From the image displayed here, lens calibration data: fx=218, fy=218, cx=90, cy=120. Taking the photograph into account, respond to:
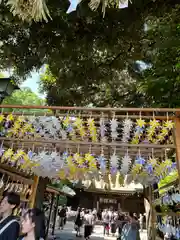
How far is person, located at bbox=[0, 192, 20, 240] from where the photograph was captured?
214 centimetres

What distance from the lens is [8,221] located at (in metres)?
2.22

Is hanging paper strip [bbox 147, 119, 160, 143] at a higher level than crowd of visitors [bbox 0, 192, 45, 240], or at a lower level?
higher

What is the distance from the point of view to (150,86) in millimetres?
5066

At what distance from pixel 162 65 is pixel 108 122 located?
3002 mm

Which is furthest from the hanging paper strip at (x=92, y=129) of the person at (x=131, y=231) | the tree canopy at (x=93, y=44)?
the person at (x=131, y=231)

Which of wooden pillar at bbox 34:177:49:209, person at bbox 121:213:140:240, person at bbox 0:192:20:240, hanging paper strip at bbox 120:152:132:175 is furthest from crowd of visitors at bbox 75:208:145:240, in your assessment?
person at bbox 0:192:20:240

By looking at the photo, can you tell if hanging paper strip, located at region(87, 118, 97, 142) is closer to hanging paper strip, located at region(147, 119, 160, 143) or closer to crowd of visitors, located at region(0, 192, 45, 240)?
Result: hanging paper strip, located at region(147, 119, 160, 143)

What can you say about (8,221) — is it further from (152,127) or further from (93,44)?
(93,44)

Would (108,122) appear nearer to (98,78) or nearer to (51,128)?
(51,128)

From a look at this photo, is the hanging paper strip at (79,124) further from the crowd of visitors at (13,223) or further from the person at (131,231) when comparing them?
the person at (131,231)

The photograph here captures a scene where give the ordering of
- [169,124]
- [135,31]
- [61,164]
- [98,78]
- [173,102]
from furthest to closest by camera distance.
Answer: [98,78], [135,31], [173,102], [61,164], [169,124]

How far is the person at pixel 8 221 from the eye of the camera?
2137 millimetres

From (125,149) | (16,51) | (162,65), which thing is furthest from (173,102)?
(16,51)

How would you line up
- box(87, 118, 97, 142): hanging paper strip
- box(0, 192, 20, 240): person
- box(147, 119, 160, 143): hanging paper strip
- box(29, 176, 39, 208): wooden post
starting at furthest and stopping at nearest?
box(29, 176, 39, 208): wooden post < box(87, 118, 97, 142): hanging paper strip < box(147, 119, 160, 143): hanging paper strip < box(0, 192, 20, 240): person
